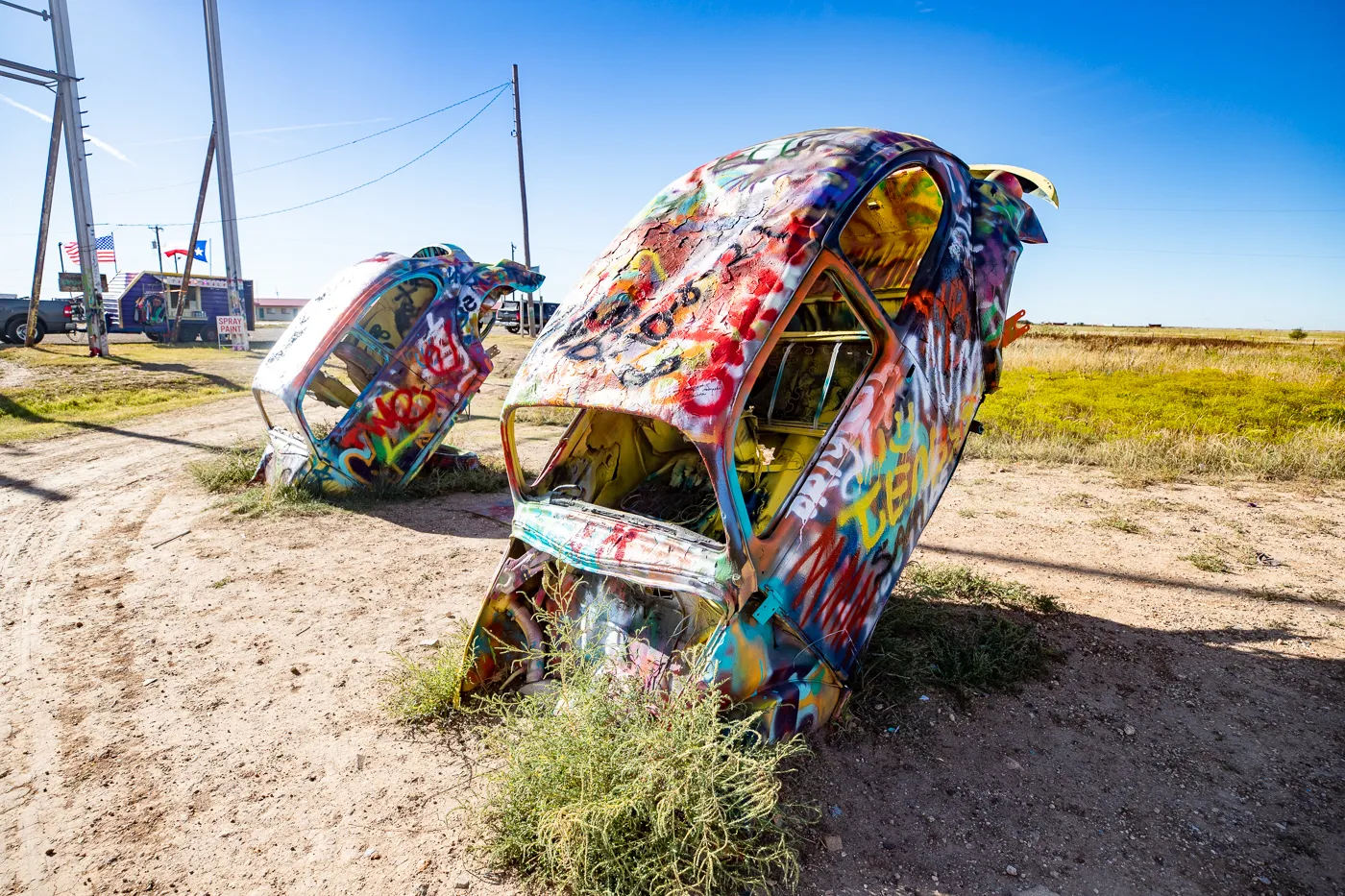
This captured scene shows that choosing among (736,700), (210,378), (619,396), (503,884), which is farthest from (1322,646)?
(210,378)

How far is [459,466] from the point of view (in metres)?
8.86

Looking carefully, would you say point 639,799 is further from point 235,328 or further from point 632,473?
point 235,328

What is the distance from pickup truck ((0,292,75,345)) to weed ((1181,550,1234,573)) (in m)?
29.6

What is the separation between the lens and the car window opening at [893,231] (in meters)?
4.46

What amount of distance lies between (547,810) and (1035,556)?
4949mm

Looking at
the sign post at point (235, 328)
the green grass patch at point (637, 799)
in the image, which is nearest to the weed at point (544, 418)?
the green grass patch at point (637, 799)

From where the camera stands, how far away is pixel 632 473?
174 inches

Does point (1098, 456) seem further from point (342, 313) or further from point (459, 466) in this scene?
point (342, 313)

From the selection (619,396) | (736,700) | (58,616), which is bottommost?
(58,616)

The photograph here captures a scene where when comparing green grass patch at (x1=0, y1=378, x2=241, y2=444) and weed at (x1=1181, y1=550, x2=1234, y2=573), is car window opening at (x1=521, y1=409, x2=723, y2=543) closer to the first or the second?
weed at (x1=1181, y1=550, x2=1234, y2=573)

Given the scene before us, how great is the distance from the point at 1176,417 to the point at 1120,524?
647cm

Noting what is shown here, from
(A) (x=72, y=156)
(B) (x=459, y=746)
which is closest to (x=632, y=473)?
(B) (x=459, y=746)

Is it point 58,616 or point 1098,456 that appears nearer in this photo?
point 58,616

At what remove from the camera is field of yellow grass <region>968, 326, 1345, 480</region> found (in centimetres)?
865
